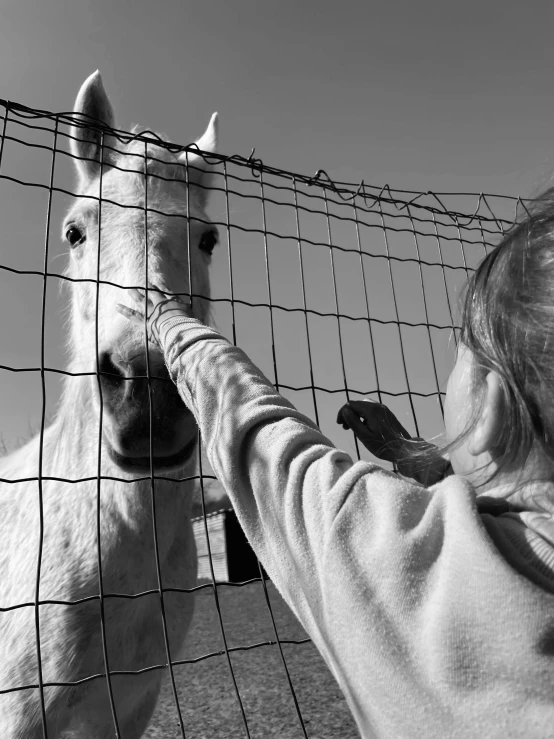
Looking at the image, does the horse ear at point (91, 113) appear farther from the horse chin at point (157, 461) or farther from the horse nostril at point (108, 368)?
the horse chin at point (157, 461)

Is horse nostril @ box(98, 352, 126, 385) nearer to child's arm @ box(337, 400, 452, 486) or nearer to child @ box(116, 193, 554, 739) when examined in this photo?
child's arm @ box(337, 400, 452, 486)

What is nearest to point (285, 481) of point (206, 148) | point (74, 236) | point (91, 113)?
point (74, 236)

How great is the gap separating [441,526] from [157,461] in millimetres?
1263

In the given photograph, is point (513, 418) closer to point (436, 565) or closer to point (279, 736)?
point (436, 565)

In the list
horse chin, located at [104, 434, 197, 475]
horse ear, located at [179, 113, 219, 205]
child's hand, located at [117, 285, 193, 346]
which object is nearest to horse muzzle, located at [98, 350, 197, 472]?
horse chin, located at [104, 434, 197, 475]

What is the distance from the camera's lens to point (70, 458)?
244cm

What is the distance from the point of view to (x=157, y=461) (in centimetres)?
180

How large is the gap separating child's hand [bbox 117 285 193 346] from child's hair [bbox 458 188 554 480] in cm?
72

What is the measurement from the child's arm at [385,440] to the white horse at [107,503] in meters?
0.60

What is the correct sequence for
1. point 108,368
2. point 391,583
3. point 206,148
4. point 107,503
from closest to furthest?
point 391,583
point 108,368
point 107,503
point 206,148

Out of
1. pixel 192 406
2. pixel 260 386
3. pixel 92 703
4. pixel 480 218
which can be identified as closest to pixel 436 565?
pixel 260 386

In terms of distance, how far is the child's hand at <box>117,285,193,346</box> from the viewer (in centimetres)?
140

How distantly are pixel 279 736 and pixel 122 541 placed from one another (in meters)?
2.66

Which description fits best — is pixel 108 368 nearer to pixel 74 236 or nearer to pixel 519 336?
pixel 74 236
